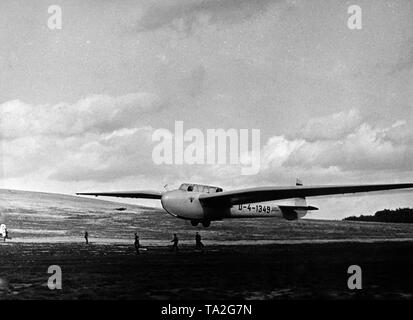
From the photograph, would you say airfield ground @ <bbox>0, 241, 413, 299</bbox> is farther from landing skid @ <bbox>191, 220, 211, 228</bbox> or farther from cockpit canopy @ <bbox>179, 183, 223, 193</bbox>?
cockpit canopy @ <bbox>179, 183, 223, 193</bbox>

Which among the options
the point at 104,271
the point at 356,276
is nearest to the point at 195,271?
the point at 104,271

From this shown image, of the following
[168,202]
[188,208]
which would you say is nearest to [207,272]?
[188,208]

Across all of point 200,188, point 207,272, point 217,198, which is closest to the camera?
point 207,272

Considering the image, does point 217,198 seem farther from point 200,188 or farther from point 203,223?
point 203,223

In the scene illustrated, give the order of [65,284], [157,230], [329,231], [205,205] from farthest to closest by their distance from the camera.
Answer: [329,231]
[157,230]
[205,205]
[65,284]

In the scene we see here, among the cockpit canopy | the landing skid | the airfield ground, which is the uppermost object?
the cockpit canopy

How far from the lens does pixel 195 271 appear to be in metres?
16.1

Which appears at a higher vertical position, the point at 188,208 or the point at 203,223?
the point at 188,208

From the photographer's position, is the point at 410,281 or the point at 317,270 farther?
the point at 317,270

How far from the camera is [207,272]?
1591cm

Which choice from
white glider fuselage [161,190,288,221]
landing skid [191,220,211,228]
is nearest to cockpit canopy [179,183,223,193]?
white glider fuselage [161,190,288,221]

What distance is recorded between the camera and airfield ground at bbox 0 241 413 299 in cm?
1288
